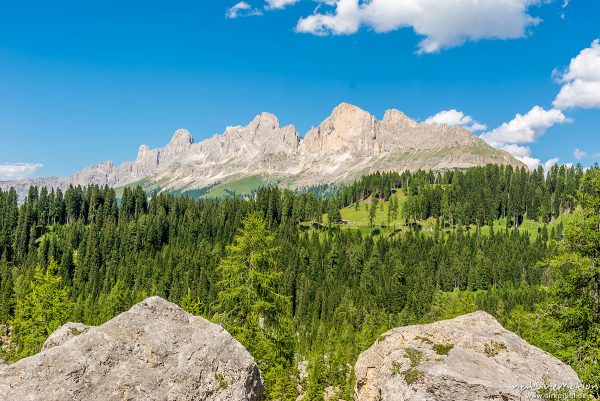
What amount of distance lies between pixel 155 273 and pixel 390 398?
14980 cm

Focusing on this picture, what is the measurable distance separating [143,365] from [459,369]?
10551 millimetres

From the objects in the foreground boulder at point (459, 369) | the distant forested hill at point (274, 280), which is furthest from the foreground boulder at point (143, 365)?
the distant forested hill at point (274, 280)

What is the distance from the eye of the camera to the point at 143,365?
12789 mm

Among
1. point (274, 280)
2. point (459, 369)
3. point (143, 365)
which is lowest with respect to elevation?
point (274, 280)

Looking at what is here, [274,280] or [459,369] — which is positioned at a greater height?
[459,369]

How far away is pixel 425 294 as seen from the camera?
144m

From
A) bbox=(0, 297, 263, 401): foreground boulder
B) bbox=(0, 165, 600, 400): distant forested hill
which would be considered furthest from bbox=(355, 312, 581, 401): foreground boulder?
bbox=(0, 165, 600, 400): distant forested hill

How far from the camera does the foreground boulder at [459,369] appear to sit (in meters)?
12.1

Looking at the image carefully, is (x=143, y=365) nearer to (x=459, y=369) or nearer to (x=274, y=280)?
(x=459, y=369)

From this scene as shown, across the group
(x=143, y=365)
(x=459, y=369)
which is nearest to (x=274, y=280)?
(x=143, y=365)

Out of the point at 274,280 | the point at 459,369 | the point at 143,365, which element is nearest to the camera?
the point at 143,365

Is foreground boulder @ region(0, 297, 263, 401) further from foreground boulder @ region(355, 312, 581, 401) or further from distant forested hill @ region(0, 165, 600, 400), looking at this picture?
distant forested hill @ region(0, 165, 600, 400)

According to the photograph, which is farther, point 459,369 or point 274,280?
point 274,280

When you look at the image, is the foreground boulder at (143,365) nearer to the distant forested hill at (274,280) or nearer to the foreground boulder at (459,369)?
the foreground boulder at (459,369)
